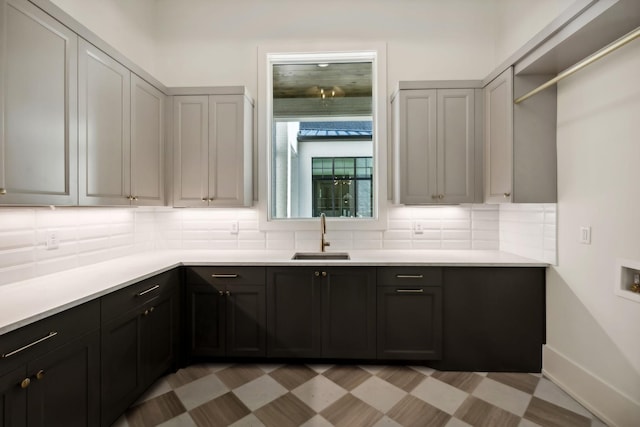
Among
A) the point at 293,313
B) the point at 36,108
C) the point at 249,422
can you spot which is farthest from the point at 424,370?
the point at 36,108

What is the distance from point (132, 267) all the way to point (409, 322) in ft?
6.90

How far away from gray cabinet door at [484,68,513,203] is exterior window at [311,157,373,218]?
3.44ft

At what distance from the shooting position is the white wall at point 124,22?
84.8 inches

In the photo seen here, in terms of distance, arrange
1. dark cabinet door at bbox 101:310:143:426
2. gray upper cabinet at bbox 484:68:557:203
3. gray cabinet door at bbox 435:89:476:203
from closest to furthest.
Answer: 1. dark cabinet door at bbox 101:310:143:426
2. gray upper cabinet at bbox 484:68:557:203
3. gray cabinet door at bbox 435:89:476:203

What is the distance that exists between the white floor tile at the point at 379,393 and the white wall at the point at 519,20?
291 centimetres

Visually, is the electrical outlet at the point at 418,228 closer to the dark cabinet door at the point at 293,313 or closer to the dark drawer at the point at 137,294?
the dark cabinet door at the point at 293,313

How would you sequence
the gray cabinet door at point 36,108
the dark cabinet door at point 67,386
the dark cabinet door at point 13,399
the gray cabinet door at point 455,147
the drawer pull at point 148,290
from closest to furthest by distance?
the dark cabinet door at point 13,399 → the dark cabinet door at point 67,386 → the gray cabinet door at point 36,108 → the drawer pull at point 148,290 → the gray cabinet door at point 455,147

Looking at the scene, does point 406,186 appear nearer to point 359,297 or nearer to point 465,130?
point 465,130

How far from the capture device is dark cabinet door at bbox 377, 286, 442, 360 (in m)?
2.23

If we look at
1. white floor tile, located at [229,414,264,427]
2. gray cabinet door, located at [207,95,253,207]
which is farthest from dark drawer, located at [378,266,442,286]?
gray cabinet door, located at [207,95,253,207]

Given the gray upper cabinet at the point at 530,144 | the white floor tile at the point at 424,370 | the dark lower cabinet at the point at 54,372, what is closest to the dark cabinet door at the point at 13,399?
the dark lower cabinet at the point at 54,372

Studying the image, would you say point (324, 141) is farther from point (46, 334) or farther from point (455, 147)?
point (46, 334)

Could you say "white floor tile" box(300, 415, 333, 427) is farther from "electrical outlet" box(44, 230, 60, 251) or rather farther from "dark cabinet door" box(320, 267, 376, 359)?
"electrical outlet" box(44, 230, 60, 251)

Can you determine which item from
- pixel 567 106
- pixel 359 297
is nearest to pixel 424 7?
pixel 567 106
